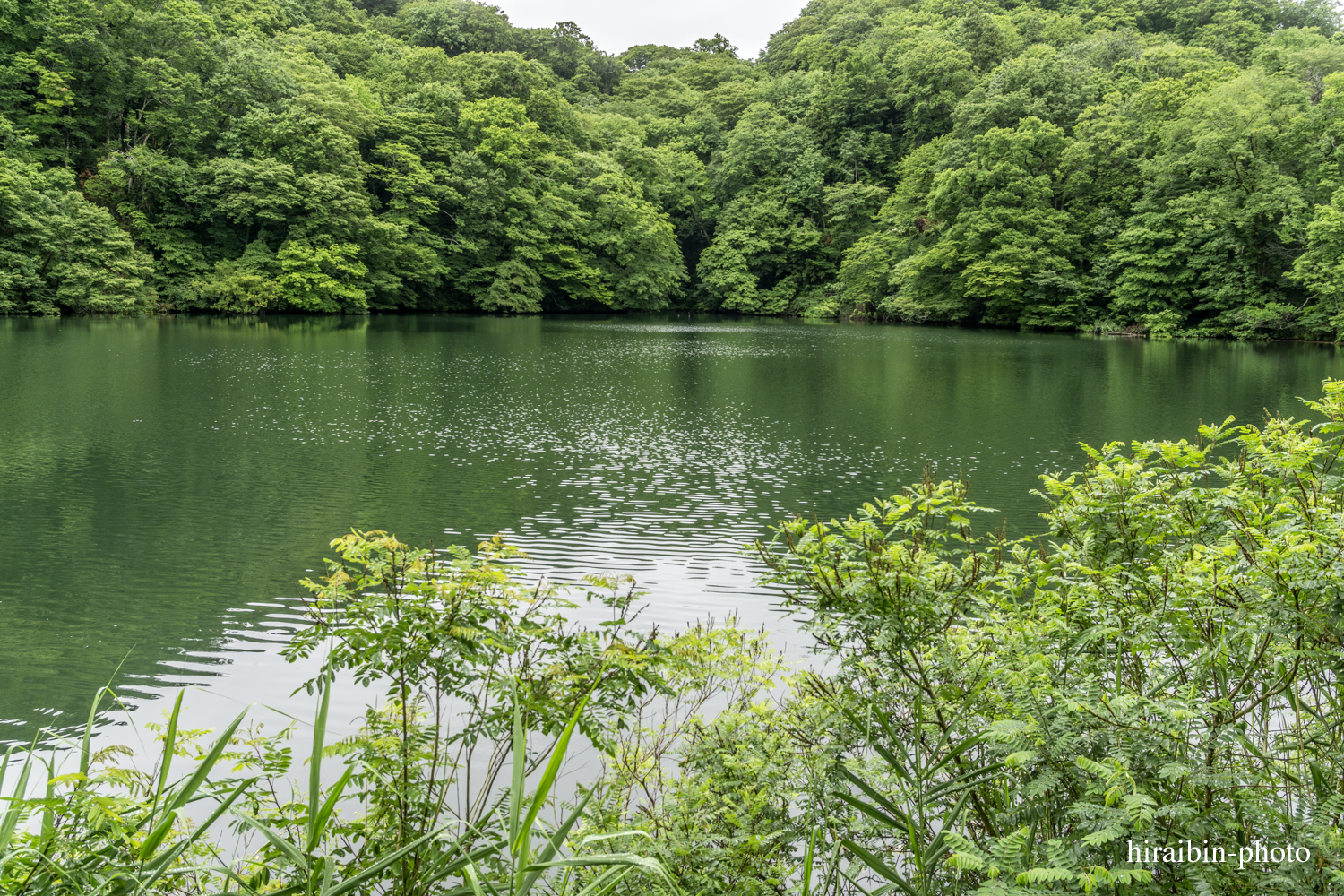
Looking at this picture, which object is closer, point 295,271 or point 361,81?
point 295,271

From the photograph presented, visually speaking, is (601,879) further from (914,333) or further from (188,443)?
(914,333)

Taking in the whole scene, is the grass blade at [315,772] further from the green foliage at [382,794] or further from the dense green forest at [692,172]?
the dense green forest at [692,172]

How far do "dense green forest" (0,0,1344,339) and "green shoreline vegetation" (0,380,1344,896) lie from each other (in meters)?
34.3

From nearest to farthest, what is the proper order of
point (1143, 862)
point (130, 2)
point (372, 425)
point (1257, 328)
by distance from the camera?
point (1143, 862) < point (372, 425) < point (1257, 328) < point (130, 2)

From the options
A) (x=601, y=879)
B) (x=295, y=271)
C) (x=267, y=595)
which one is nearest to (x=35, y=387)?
(x=267, y=595)

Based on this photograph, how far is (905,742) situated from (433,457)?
387 inches

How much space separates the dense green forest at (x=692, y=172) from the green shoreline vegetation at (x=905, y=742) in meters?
34.3

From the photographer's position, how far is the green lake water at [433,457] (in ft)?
21.0

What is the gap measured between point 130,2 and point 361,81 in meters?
10.8

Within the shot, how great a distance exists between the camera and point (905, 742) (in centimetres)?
319

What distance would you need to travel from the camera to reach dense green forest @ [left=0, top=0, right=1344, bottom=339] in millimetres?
33469

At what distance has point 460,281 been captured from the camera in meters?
46.2

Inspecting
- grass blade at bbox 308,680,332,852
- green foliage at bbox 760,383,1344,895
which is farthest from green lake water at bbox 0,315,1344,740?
grass blade at bbox 308,680,332,852

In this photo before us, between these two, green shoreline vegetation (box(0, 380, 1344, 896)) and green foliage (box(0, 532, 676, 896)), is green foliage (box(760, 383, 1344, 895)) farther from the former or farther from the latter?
green foliage (box(0, 532, 676, 896))
